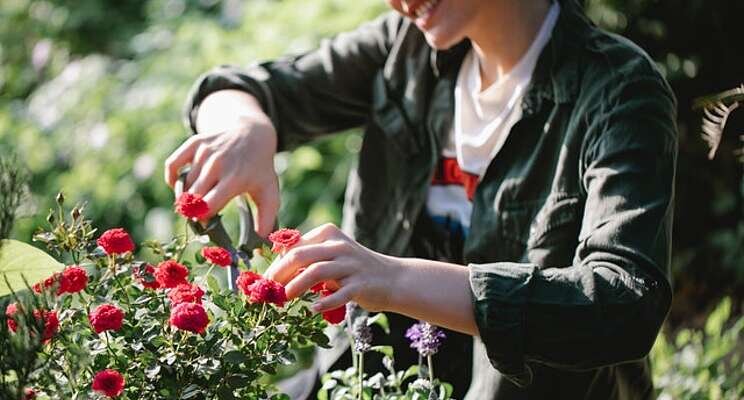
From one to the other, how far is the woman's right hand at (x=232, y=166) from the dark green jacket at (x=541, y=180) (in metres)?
0.25

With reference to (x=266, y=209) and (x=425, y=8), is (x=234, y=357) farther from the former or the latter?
(x=425, y=8)

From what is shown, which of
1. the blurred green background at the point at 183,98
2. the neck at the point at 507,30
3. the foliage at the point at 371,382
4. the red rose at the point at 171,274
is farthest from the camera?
the blurred green background at the point at 183,98

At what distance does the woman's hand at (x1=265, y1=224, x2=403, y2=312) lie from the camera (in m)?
1.45

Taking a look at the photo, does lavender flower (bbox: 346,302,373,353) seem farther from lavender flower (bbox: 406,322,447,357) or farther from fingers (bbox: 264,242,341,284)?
fingers (bbox: 264,242,341,284)

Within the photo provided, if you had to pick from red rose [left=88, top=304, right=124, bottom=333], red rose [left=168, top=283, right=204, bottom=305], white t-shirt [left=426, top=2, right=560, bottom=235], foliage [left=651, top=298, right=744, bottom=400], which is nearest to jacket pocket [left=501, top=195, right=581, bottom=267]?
white t-shirt [left=426, top=2, right=560, bottom=235]

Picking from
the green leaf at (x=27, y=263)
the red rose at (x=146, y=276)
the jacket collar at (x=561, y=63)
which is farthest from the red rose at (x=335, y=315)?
the jacket collar at (x=561, y=63)

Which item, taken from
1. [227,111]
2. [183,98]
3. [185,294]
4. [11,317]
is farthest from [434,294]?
[183,98]

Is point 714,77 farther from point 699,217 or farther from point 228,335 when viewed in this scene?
point 228,335

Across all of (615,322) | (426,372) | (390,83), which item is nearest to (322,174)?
(390,83)

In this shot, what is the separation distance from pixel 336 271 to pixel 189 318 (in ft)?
0.60

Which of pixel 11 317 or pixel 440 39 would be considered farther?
pixel 440 39

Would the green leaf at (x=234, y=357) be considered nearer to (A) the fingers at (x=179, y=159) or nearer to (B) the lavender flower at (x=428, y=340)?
(B) the lavender flower at (x=428, y=340)

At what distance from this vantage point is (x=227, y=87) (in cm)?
215

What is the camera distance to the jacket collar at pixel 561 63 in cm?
189
